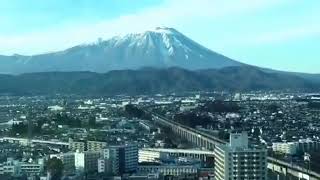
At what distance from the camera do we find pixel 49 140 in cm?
1925

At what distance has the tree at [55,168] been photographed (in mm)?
13422

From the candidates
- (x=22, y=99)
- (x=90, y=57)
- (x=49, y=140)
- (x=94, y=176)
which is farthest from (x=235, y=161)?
(x=90, y=57)

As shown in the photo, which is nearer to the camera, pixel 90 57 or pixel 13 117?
pixel 13 117

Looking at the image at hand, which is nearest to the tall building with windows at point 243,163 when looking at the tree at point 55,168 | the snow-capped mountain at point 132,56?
the tree at point 55,168

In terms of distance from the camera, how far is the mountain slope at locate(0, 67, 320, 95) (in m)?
41.0

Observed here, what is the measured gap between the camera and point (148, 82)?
162 ft

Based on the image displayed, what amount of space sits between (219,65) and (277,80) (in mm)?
10294

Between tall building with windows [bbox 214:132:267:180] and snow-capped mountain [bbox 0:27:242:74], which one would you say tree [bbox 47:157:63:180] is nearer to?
tall building with windows [bbox 214:132:267:180]

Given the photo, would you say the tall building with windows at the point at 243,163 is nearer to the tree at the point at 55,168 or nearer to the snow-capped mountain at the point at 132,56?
the tree at the point at 55,168

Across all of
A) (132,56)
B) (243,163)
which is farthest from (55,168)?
(132,56)

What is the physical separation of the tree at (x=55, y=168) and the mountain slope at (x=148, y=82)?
74.4 feet

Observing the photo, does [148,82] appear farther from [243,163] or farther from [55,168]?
[243,163]

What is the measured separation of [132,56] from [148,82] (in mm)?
16170

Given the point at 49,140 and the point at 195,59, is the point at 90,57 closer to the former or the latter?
the point at 195,59
